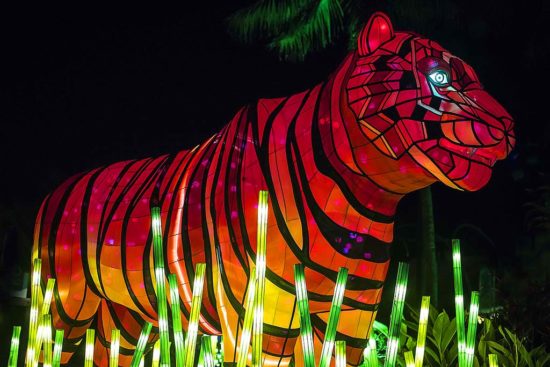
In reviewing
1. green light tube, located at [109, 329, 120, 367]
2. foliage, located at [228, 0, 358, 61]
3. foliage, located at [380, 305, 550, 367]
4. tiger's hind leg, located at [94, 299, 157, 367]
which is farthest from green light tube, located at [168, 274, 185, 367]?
foliage, located at [228, 0, 358, 61]

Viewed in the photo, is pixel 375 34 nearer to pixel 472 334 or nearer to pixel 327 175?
pixel 327 175

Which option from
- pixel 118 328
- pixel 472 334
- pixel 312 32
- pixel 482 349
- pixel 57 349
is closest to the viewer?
pixel 472 334

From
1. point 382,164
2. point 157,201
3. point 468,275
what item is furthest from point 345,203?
point 468,275

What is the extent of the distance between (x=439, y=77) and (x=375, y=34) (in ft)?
0.77

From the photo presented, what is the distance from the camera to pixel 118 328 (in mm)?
3131

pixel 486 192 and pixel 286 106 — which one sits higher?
pixel 286 106

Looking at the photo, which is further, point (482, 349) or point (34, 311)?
point (482, 349)

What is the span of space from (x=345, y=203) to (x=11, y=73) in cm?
258

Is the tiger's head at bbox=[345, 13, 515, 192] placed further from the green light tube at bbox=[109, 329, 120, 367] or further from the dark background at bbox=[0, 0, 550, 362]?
the dark background at bbox=[0, 0, 550, 362]

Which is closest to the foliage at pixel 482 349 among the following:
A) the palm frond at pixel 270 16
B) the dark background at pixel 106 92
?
the dark background at pixel 106 92

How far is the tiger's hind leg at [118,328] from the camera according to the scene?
3.12 meters

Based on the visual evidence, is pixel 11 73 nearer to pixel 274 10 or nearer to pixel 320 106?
pixel 274 10

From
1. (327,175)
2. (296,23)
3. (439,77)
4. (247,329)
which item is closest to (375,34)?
(439,77)

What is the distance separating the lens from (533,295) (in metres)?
4.02
